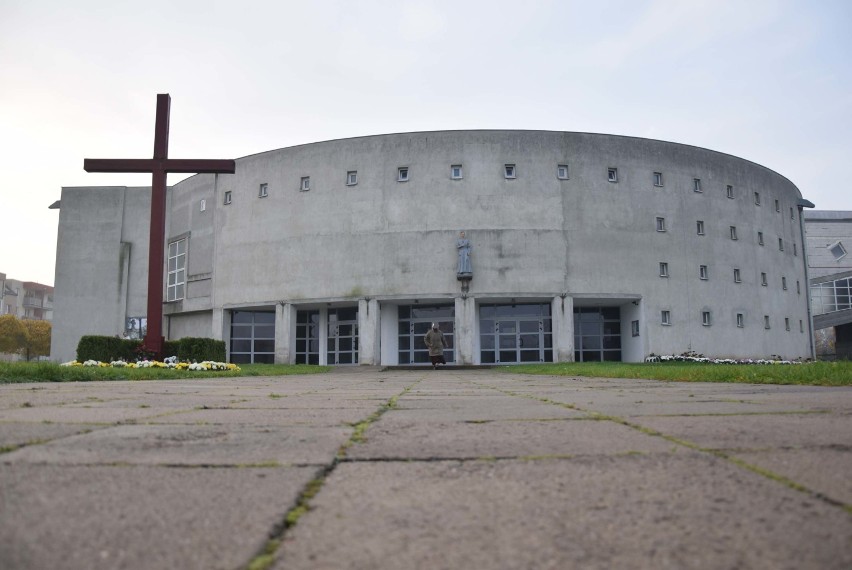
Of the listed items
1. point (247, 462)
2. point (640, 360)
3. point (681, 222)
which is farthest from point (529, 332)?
point (247, 462)

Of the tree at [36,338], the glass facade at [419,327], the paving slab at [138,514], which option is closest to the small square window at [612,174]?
the glass facade at [419,327]

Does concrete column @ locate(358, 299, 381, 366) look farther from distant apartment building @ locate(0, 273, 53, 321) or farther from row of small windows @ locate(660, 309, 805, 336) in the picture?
distant apartment building @ locate(0, 273, 53, 321)

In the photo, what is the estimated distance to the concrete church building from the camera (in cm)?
2861

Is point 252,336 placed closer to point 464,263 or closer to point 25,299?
point 464,263

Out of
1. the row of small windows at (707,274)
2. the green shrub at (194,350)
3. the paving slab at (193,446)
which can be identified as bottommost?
the paving slab at (193,446)

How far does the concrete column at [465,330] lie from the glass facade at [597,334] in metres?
5.85

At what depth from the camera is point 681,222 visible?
1211 inches

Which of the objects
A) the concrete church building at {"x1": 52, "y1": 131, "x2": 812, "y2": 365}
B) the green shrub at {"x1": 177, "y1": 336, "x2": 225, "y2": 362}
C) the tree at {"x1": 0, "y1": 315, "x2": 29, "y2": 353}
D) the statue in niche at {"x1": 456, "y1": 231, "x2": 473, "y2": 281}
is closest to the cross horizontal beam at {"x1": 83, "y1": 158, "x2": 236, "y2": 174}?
the green shrub at {"x1": 177, "y1": 336, "x2": 225, "y2": 362}

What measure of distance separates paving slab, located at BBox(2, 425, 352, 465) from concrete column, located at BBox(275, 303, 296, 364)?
27.8 m

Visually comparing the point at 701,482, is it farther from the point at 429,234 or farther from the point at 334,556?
the point at 429,234

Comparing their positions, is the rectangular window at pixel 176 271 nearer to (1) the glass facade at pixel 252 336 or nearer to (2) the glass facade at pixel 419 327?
(1) the glass facade at pixel 252 336

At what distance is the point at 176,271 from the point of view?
36.1 m

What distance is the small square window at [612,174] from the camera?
2984 cm

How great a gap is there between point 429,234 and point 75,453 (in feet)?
87.2
